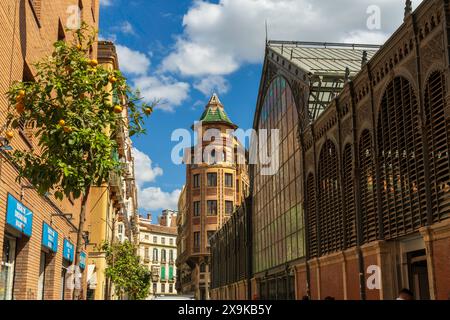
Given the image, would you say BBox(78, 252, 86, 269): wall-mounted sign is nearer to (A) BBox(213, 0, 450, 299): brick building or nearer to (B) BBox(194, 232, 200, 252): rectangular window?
(A) BBox(213, 0, 450, 299): brick building

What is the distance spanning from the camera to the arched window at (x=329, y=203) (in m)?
22.7

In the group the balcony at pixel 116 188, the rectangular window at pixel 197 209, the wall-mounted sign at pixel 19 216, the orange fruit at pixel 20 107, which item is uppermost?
the rectangular window at pixel 197 209

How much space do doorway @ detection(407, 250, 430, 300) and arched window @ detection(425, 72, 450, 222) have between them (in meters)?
2.95

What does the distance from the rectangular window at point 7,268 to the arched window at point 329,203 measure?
1180 centimetres

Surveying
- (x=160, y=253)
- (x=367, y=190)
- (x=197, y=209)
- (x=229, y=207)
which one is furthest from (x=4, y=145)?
(x=160, y=253)

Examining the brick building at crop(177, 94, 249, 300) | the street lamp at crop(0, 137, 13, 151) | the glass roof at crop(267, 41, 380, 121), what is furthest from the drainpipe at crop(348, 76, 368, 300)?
the brick building at crop(177, 94, 249, 300)

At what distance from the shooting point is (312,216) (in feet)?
87.1

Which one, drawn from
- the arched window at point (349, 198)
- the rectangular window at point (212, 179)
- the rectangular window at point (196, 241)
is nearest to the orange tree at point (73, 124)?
the arched window at point (349, 198)

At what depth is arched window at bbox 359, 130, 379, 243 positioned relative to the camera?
1897cm

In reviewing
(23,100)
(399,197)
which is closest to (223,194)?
(399,197)

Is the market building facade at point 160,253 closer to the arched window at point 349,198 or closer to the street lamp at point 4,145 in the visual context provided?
the arched window at point 349,198

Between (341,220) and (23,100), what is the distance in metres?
14.3
